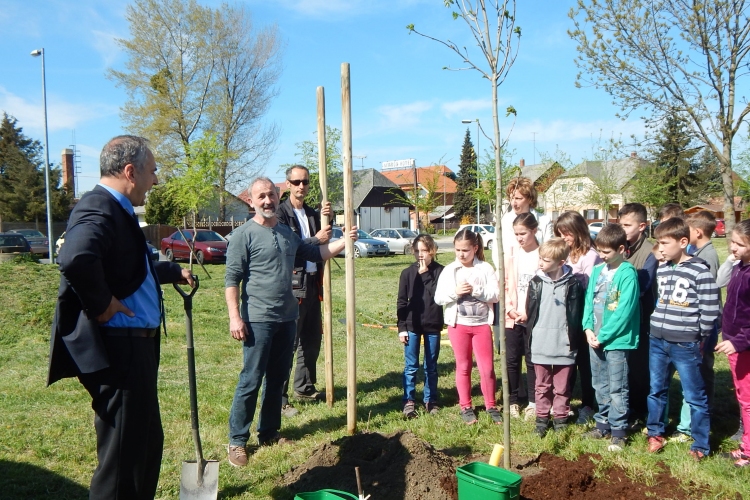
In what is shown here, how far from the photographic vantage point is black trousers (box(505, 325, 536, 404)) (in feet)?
17.9

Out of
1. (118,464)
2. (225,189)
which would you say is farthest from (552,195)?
(118,464)

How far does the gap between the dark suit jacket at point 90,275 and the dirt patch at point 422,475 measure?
1.72 m

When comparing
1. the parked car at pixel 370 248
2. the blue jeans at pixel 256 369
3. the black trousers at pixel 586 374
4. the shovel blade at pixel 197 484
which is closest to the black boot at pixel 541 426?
the black trousers at pixel 586 374

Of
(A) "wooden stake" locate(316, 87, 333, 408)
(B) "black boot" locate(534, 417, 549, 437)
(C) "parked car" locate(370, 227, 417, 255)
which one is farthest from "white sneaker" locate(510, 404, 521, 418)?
(C) "parked car" locate(370, 227, 417, 255)

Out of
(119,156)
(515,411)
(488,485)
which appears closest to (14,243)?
(515,411)

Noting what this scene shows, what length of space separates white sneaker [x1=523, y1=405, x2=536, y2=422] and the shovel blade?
286cm

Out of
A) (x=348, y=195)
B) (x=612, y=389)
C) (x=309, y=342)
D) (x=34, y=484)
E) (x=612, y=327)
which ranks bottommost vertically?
(x=34, y=484)

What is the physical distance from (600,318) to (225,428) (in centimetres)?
340

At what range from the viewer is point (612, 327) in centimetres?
459

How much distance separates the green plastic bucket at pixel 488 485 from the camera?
296 cm

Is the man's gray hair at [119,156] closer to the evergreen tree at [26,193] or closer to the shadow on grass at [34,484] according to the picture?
the shadow on grass at [34,484]

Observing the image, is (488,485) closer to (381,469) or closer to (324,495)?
(324,495)

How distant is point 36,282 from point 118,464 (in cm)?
1226

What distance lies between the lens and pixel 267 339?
4.44 metres
